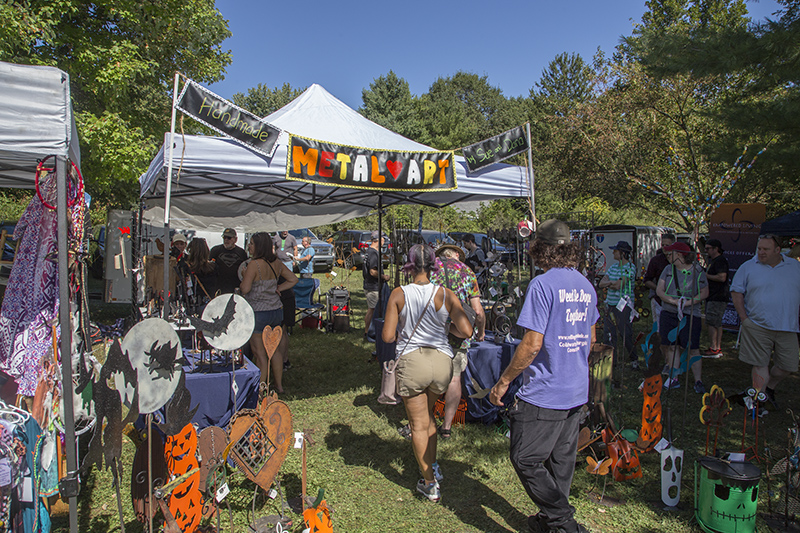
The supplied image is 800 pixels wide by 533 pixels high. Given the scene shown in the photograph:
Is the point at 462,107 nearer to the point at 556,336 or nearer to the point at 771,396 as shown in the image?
the point at 771,396

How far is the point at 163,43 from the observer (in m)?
10.2

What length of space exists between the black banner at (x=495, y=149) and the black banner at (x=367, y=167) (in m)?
0.18

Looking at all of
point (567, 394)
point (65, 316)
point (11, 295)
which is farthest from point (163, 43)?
point (567, 394)

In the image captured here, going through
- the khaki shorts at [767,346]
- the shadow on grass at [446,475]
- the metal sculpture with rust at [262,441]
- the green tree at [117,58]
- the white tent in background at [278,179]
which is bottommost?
the shadow on grass at [446,475]

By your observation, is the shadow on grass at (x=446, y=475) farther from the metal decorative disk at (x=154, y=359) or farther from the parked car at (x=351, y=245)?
the parked car at (x=351, y=245)

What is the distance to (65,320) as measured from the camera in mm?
1895

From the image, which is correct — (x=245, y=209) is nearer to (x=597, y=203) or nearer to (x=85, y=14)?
(x=85, y=14)

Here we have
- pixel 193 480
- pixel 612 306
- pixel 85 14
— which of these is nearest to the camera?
pixel 193 480

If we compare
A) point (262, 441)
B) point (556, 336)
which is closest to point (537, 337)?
point (556, 336)

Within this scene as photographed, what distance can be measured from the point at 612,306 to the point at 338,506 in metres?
4.38

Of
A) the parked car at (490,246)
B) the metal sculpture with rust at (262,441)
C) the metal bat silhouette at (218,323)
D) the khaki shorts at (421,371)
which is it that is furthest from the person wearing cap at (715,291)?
the metal bat silhouette at (218,323)

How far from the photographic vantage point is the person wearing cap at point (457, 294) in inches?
155

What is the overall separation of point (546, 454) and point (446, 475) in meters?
1.26

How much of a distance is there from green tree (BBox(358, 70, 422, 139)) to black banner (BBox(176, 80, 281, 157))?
92.7 ft
